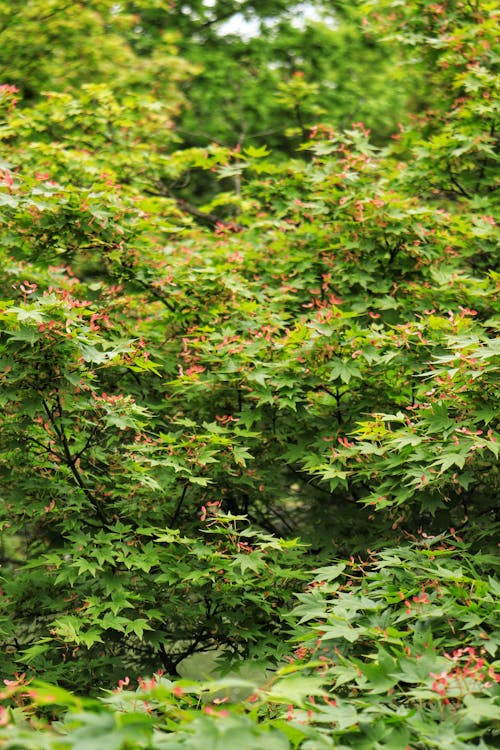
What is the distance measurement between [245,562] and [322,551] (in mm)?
1014

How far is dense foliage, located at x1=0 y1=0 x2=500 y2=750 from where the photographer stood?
329 centimetres

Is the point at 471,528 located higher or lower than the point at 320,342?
lower

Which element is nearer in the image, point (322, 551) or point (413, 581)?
point (413, 581)

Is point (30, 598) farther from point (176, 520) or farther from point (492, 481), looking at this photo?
point (492, 481)

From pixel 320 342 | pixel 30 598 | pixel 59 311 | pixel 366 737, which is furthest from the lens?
pixel 30 598

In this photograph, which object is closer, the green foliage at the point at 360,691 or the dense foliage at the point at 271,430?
the green foliage at the point at 360,691

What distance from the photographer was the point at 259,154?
630cm

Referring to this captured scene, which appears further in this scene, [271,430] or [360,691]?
[271,430]

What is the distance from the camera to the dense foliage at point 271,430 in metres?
3.29

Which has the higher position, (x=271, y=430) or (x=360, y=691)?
(x=360, y=691)

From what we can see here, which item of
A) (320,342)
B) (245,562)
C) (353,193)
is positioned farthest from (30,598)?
(353,193)

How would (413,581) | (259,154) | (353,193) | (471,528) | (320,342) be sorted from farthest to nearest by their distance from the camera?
(259,154), (353,193), (320,342), (471,528), (413,581)

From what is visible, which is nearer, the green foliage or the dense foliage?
the green foliage

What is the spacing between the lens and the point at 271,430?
529 centimetres
